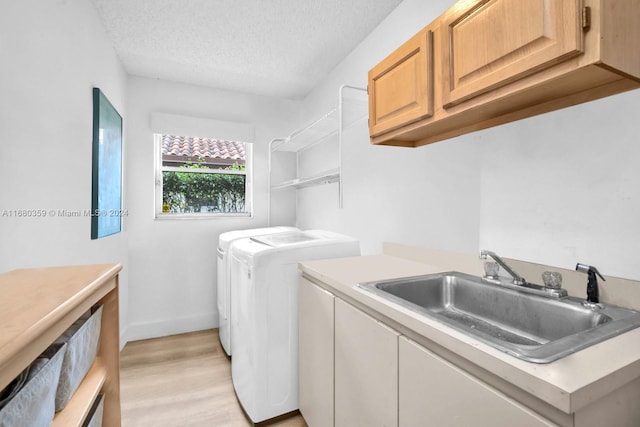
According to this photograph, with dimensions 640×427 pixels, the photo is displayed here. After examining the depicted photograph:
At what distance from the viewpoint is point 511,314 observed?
45.5 inches

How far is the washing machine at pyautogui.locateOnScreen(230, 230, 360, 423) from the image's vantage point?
1.71 metres

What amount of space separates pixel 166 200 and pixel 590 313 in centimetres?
333

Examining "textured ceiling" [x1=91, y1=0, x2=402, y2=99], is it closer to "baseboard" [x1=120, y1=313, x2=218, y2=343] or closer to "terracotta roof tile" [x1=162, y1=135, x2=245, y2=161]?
"terracotta roof tile" [x1=162, y1=135, x2=245, y2=161]

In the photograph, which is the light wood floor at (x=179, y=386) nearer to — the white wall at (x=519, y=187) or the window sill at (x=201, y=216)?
the window sill at (x=201, y=216)

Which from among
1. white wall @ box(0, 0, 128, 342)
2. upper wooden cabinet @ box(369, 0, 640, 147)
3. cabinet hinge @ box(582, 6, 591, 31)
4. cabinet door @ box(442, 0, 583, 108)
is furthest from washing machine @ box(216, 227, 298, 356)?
cabinet hinge @ box(582, 6, 591, 31)

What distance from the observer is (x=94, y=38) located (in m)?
1.94

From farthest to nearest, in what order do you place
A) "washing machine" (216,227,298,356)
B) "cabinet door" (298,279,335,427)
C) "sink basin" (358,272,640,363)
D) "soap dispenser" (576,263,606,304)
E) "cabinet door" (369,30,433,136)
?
"washing machine" (216,227,298,356)
"cabinet door" (298,279,335,427)
"cabinet door" (369,30,433,136)
"soap dispenser" (576,263,606,304)
"sink basin" (358,272,640,363)

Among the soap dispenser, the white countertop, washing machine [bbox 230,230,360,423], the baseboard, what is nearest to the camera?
the white countertop

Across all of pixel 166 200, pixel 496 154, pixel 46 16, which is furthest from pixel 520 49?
pixel 166 200

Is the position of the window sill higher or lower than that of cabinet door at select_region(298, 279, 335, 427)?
higher

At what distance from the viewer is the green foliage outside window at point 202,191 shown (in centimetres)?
315

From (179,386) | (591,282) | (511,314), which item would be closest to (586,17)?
(591,282)

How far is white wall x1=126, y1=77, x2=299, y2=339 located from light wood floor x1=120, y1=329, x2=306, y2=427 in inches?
10.0

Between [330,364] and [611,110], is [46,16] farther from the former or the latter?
[611,110]
